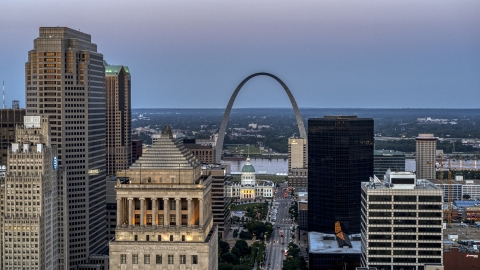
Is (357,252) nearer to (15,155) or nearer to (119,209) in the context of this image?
(15,155)

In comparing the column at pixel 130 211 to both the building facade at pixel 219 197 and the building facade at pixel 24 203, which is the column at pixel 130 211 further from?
the building facade at pixel 219 197

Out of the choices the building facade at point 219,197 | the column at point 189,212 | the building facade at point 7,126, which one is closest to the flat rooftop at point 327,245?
the building facade at point 219,197

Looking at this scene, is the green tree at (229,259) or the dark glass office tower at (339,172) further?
the dark glass office tower at (339,172)

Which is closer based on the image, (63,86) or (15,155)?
(15,155)

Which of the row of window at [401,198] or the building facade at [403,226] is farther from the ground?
the row of window at [401,198]

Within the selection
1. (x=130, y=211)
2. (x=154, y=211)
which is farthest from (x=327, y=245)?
(x=130, y=211)

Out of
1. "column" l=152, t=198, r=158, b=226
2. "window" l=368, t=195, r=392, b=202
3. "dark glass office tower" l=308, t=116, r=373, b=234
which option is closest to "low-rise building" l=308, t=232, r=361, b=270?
"dark glass office tower" l=308, t=116, r=373, b=234

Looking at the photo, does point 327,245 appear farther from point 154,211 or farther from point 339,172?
point 154,211

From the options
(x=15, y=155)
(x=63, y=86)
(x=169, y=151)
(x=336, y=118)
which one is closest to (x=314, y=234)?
(x=336, y=118)
